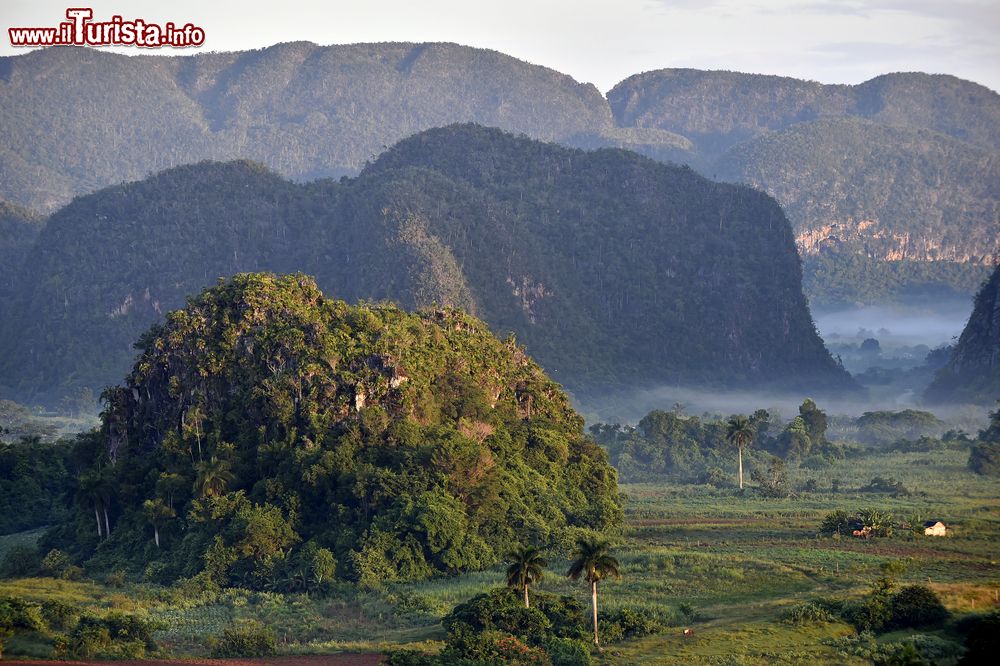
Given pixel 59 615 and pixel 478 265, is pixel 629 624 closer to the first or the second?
pixel 59 615

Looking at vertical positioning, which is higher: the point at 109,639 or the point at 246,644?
the point at 109,639

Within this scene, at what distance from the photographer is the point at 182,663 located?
5291 centimetres

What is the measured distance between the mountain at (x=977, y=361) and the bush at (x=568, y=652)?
109 m

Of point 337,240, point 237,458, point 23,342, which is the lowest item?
point 237,458

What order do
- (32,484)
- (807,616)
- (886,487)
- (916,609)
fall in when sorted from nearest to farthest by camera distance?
(916,609)
(807,616)
(32,484)
(886,487)

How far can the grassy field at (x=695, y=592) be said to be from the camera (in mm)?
A: 53562

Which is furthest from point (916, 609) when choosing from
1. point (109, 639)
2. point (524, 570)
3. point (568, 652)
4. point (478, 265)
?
point (478, 265)

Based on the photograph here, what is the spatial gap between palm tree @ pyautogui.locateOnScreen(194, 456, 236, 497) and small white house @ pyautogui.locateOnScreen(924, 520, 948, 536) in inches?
1330

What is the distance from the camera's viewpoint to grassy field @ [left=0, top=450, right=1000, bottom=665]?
53562 millimetres

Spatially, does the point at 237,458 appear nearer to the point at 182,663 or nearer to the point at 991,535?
the point at 182,663

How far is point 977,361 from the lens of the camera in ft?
526

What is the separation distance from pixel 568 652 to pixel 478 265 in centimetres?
12225

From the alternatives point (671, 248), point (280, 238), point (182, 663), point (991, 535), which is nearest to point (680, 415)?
point (671, 248)

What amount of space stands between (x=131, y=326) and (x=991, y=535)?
12389 centimetres
